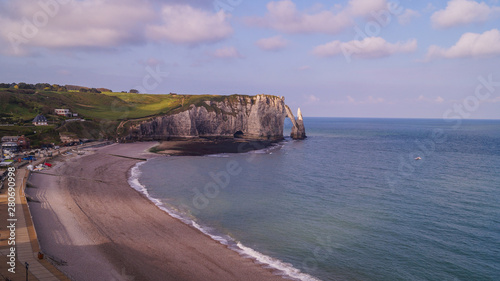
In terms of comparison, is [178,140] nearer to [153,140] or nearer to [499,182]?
[153,140]

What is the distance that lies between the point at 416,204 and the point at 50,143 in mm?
85988

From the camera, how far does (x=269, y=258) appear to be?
25.4 meters

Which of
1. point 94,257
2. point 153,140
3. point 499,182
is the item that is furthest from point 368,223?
point 153,140

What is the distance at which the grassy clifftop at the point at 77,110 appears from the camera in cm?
8644

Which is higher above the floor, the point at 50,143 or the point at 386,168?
the point at 50,143

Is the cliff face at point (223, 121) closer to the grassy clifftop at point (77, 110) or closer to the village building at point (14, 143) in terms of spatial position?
the grassy clifftop at point (77, 110)

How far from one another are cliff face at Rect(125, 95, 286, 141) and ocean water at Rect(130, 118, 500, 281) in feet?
145

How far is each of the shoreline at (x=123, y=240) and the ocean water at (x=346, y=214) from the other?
219cm

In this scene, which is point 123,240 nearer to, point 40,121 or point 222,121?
point 40,121

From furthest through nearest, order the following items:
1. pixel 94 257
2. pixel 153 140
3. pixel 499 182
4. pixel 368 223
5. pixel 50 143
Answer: pixel 153 140
pixel 50 143
pixel 499 182
pixel 368 223
pixel 94 257

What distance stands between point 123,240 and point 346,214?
2405 centimetres

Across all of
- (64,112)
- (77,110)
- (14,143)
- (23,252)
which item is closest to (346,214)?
(23,252)

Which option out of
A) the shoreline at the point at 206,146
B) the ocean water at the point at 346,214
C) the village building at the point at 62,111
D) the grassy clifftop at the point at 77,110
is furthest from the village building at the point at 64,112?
the ocean water at the point at 346,214

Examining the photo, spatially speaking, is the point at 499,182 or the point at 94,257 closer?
the point at 94,257
